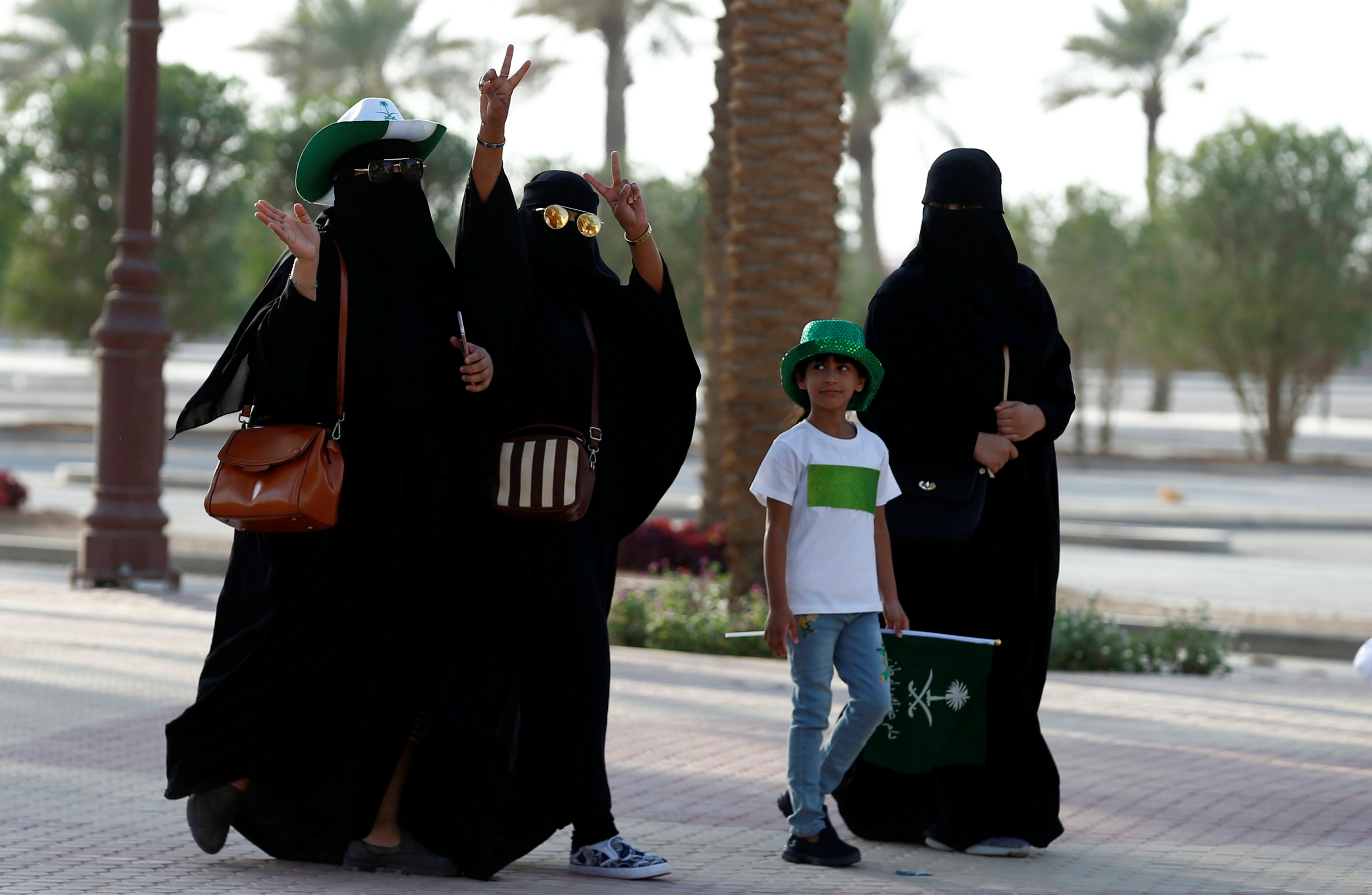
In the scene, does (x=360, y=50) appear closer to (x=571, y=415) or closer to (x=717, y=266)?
Result: (x=717, y=266)

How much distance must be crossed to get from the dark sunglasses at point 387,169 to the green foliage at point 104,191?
29004 millimetres

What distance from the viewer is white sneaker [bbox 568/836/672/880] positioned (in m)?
4.14

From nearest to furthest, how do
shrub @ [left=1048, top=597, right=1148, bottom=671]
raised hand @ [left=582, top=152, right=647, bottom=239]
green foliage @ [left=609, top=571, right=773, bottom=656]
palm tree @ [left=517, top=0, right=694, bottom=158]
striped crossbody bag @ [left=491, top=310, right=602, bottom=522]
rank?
striped crossbody bag @ [left=491, top=310, right=602, bottom=522] < raised hand @ [left=582, top=152, right=647, bottom=239] < shrub @ [left=1048, top=597, right=1148, bottom=671] < green foliage @ [left=609, top=571, right=773, bottom=656] < palm tree @ [left=517, top=0, right=694, bottom=158]

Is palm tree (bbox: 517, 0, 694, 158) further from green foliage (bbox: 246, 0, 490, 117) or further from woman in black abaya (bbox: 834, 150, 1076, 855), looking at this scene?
woman in black abaya (bbox: 834, 150, 1076, 855)

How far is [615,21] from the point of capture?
31.7 metres

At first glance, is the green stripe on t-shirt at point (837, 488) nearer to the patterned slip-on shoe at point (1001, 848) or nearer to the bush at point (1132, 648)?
the patterned slip-on shoe at point (1001, 848)

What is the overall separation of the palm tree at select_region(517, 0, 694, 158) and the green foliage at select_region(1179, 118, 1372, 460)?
409 inches

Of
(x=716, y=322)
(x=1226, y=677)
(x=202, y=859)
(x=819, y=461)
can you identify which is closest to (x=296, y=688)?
(x=202, y=859)

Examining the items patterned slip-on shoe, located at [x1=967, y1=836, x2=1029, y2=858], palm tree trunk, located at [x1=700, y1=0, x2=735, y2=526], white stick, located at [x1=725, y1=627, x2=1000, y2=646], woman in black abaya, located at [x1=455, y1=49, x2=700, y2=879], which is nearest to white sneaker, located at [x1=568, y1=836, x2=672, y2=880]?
woman in black abaya, located at [x1=455, y1=49, x2=700, y2=879]

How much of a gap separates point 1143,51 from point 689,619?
102ft

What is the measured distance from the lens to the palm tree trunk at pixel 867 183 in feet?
120

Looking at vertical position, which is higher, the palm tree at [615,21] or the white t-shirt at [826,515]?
the palm tree at [615,21]

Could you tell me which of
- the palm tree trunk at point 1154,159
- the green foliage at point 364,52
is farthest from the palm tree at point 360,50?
the palm tree trunk at point 1154,159

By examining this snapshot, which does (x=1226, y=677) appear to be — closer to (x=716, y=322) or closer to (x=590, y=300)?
(x=716, y=322)
